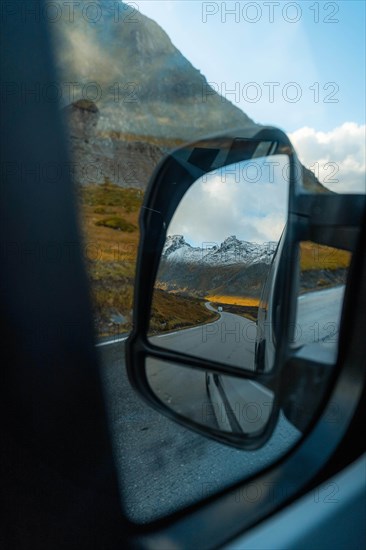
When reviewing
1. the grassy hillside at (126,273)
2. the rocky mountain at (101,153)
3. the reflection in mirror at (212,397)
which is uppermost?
the rocky mountain at (101,153)

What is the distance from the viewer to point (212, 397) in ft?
6.48

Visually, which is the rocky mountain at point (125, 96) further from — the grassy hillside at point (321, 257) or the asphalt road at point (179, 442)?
the asphalt road at point (179, 442)

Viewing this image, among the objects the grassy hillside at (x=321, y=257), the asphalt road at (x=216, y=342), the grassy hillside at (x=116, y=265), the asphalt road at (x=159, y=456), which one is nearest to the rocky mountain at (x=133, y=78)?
the grassy hillside at (x=116, y=265)

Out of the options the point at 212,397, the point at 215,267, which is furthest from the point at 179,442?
the point at 215,267

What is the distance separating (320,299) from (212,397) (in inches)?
22.5

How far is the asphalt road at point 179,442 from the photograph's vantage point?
1.93 meters

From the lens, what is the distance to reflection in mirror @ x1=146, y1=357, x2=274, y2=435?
1888 mm

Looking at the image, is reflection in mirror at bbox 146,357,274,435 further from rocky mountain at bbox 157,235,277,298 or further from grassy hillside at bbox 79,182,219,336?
rocky mountain at bbox 157,235,277,298

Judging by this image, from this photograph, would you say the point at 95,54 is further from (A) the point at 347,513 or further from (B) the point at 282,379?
(A) the point at 347,513

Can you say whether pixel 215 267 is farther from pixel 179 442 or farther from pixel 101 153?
pixel 179 442

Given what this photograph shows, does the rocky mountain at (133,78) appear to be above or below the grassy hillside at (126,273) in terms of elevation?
above

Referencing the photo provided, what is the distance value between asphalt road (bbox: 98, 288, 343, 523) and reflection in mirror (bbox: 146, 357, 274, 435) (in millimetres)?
20

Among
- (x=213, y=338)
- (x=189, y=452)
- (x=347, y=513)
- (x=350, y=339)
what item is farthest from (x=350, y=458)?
(x=213, y=338)

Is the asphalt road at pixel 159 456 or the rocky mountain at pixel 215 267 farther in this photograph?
the asphalt road at pixel 159 456
